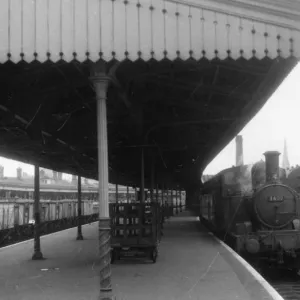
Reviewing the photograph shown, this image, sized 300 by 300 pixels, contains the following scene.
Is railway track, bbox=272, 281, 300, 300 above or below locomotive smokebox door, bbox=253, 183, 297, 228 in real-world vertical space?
below

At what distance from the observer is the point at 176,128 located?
1402cm

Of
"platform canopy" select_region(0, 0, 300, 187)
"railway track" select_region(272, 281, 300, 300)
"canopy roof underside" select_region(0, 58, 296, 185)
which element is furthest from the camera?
"railway track" select_region(272, 281, 300, 300)

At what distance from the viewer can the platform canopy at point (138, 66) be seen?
601 centimetres

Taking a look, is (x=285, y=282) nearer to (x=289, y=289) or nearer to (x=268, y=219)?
(x=289, y=289)

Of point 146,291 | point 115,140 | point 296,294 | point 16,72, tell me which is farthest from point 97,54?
point 115,140

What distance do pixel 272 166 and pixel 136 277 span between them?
5674 mm

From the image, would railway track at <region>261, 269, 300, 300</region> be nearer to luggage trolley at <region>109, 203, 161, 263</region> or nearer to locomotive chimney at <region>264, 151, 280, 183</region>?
locomotive chimney at <region>264, 151, 280, 183</region>

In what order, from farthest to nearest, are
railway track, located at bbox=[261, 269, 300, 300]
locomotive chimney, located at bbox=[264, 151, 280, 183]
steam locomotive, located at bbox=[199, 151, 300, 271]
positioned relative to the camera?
locomotive chimney, located at bbox=[264, 151, 280, 183] < steam locomotive, located at bbox=[199, 151, 300, 271] < railway track, located at bbox=[261, 269, 300, 300]

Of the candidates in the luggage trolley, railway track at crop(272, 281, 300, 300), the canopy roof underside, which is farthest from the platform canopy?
railway track at crop(272, 281, 300, 300)

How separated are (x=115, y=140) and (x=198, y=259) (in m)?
4.57

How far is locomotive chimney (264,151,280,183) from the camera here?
41.4 ft

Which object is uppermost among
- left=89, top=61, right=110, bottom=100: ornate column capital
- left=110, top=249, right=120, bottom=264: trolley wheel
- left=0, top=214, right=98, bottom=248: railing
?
left=89, top=61, right=110, bottom=100: ornate column capital

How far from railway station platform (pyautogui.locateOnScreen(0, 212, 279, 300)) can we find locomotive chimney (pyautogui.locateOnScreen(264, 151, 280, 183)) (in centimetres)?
242

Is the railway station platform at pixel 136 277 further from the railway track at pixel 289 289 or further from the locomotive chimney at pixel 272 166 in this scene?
the locomotive chimney at pixel 272 166
